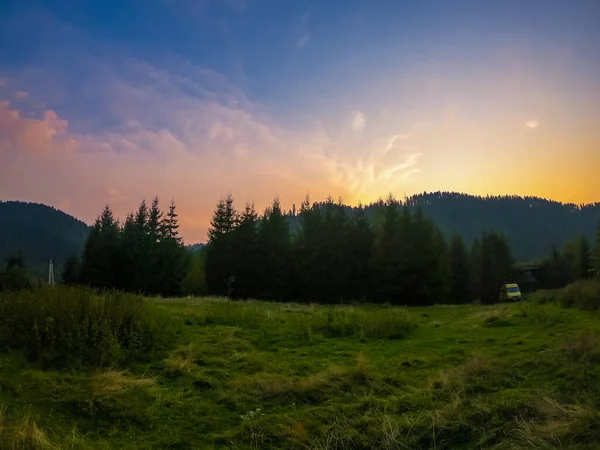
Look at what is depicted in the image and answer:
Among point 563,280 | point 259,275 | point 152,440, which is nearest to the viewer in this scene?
point 152,440

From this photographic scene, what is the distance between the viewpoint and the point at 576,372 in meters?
5.86

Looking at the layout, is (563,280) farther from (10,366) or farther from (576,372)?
(10,366)

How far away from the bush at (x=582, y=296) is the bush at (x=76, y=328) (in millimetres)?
14318

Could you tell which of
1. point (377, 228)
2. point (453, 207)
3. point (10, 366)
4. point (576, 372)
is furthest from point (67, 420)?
point (453, 207)

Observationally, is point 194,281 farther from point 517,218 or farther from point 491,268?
point 517,218

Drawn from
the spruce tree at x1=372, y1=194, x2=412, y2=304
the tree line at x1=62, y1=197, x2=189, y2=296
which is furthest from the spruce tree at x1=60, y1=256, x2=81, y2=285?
the spruce tree at x1=372, y1=194, x2=412, y2=304

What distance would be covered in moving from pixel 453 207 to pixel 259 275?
161311mm

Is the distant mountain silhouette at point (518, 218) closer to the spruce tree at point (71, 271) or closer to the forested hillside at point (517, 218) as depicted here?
the forested hillside at point (517, 218)

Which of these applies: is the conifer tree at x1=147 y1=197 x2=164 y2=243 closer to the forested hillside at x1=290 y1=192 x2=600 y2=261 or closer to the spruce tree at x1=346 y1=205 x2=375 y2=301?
the spruce tree at x1=346 y1=205 x2=375 y2=301

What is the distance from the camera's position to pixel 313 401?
6164 millimetres

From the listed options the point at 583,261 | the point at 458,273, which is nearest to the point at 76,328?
the point at 458,273

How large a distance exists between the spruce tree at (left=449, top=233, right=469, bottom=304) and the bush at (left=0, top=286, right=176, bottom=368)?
145ft

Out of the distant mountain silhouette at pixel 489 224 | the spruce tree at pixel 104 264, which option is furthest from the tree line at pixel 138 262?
the distant mountain silhouette at pixel 489 224

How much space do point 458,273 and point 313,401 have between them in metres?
52.5
